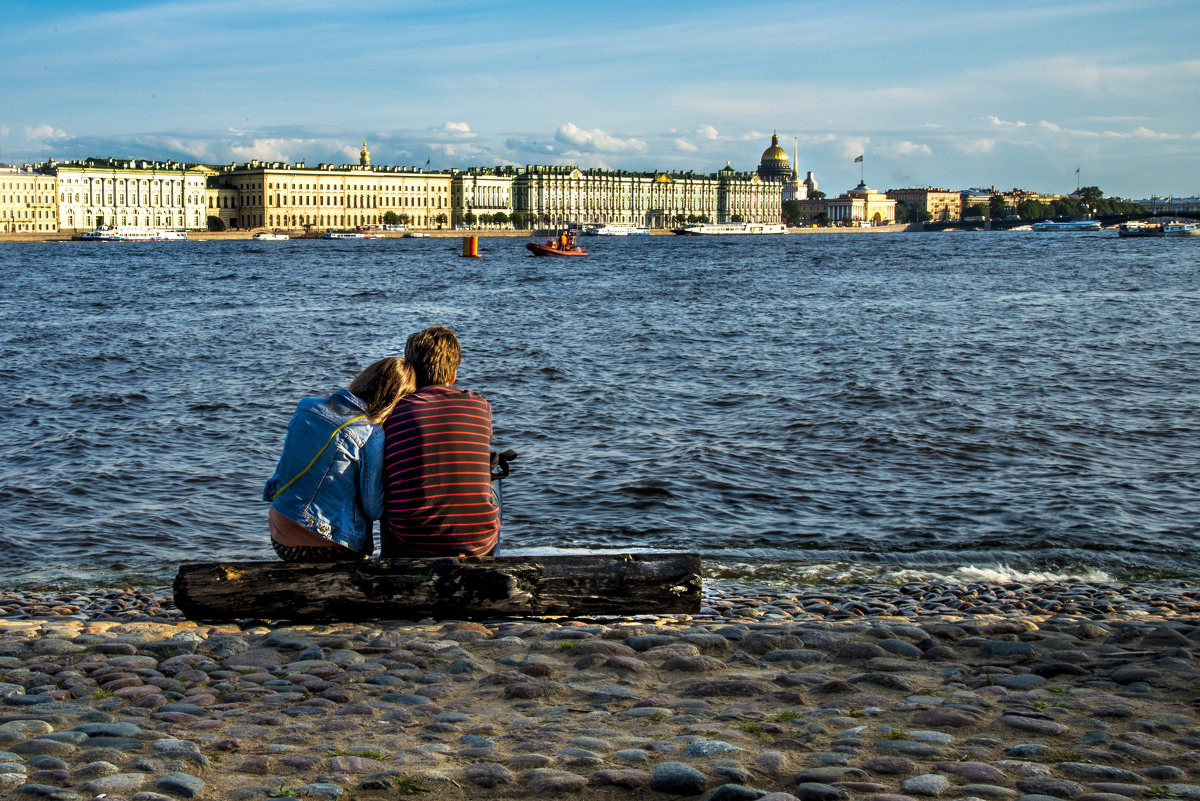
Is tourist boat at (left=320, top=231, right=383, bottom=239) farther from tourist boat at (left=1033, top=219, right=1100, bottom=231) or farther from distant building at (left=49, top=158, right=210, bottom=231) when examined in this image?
tourist boat at (left=1033, top=219, right=1100, bottom=231)

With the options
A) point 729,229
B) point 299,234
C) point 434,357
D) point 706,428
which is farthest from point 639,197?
point 434,357

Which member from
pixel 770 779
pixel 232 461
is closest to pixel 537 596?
pixel 770 779

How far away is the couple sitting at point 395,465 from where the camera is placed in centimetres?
433

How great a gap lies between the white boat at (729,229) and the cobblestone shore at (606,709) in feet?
438

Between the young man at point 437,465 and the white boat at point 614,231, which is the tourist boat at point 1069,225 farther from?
the young man at point 437,465

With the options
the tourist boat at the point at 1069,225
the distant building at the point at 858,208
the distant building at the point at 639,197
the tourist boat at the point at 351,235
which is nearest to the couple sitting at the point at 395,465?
the tourist boat at the point at 351,235

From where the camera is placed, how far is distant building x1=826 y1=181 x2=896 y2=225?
185625 millimetres

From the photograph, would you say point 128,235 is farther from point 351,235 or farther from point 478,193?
point 478,193

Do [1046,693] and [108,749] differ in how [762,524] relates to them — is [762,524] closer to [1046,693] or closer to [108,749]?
[1046,693]

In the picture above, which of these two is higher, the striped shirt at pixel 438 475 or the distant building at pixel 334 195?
the distant building at pixel 334 195

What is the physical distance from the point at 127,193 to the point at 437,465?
124 metres

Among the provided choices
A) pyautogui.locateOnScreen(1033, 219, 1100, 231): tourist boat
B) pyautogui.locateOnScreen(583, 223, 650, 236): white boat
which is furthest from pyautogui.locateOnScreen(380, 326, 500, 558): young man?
pyautogui.locateOnScreen(1033, 219, 1100, 231): tourist boat

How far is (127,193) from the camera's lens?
117 m

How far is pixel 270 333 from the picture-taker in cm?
2320
